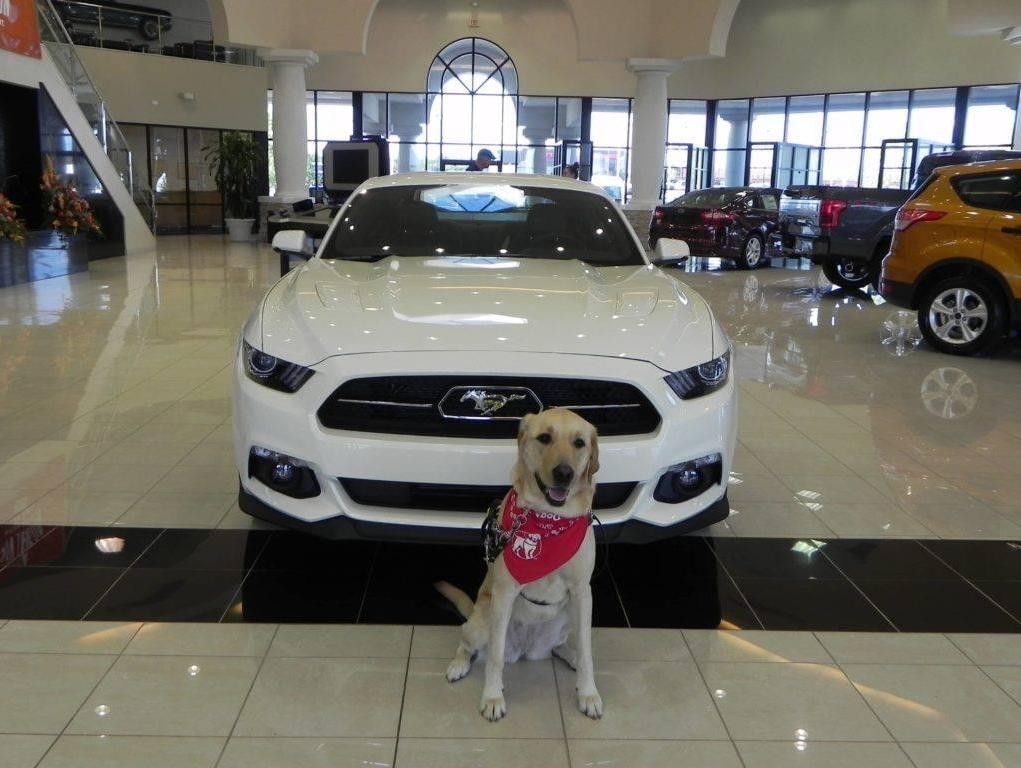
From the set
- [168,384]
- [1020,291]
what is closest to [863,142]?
[1020,291]

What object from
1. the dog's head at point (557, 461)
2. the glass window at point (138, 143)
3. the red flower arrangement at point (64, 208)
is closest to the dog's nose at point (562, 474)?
the dog's head at point (557, 461)

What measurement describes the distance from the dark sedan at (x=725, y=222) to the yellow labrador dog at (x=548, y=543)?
Answer: 1413cm

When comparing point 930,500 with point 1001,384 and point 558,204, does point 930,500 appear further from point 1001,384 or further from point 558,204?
point 1001,384

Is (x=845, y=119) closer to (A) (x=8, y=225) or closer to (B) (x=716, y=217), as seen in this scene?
(B) (x=716, y=217)

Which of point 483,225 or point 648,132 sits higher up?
point 648,132

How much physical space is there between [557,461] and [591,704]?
710mm

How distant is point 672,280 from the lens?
4293mm

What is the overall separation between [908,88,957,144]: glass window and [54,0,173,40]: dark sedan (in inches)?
750

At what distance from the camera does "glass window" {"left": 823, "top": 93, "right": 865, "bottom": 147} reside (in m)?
26.2

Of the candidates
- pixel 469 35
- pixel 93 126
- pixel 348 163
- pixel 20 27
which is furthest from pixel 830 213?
pixel 469 35

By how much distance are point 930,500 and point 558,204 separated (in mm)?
2388

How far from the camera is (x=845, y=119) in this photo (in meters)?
26.6

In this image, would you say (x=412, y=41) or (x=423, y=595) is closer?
(x=423, y=595)

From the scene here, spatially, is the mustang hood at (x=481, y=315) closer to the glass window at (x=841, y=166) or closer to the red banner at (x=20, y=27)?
the red banner at (x=20, y=27)
